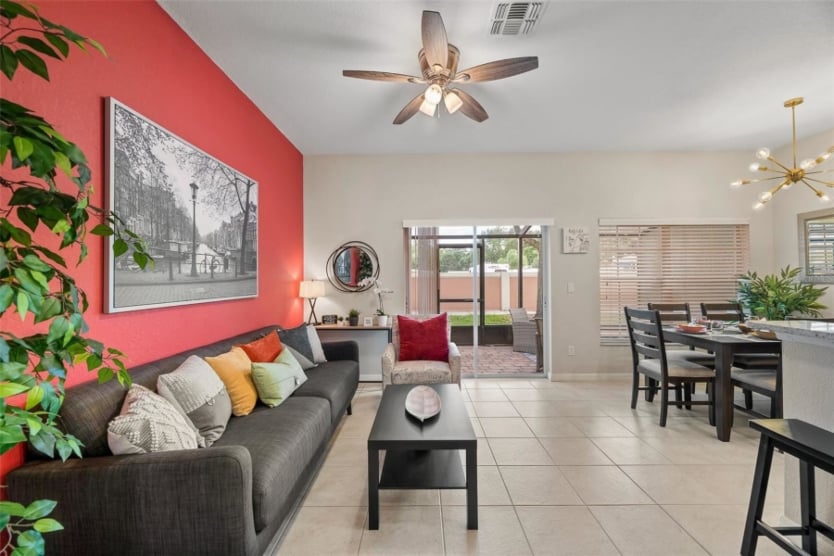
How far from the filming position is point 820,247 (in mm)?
4074

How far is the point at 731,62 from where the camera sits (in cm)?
274

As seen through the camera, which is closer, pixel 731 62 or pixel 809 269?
pixel 731 62

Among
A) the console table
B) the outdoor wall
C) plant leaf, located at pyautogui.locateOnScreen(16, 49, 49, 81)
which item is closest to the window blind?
the outdoor wall

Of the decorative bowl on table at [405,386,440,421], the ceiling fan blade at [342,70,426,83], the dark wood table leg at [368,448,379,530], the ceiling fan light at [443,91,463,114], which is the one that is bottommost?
the dark wood table leg at [368,448,379,530]

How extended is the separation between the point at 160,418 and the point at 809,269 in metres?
6.10

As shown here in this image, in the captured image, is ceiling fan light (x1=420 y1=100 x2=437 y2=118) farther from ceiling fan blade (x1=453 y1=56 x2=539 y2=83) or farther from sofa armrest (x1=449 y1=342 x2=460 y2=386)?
sofa armrest (x1=449 y1=342 x2=460 y2=386)

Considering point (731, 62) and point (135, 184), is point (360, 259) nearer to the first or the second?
point (135, 184)

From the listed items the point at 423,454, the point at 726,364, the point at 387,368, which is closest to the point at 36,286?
the point at 423,454

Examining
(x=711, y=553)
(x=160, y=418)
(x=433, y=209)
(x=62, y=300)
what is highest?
(x=433, y=209)

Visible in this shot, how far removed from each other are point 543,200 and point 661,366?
2.35 metres

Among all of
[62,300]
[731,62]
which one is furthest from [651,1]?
[62,300]

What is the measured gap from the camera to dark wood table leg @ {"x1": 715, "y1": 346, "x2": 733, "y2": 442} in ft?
9.57

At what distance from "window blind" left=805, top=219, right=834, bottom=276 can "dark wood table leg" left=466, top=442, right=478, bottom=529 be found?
4.72 m

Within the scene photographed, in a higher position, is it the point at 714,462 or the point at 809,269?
the point at 809,269
